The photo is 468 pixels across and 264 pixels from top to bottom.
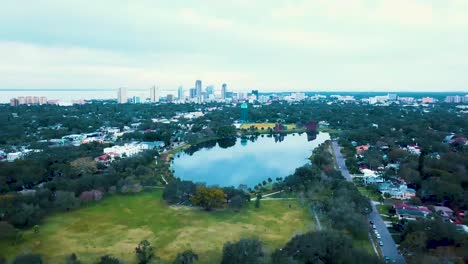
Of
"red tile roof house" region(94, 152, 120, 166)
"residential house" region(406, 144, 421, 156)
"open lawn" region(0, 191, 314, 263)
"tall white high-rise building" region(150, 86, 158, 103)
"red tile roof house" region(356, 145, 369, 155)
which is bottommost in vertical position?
"open lawn" region(0, 191, 314, 263)

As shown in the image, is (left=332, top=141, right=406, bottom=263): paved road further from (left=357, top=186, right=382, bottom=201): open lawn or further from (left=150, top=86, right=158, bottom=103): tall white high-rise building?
(left=150, top=86, right=158, bottom=103): tall white high-rise building

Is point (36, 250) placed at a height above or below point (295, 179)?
below

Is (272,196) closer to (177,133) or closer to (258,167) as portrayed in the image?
(258,167)

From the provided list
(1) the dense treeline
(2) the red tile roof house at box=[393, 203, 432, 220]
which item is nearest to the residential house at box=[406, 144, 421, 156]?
(2) the red tile roof house at box=[393, 203, 432, 220]

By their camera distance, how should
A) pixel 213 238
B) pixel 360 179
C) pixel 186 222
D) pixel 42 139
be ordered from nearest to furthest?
pixel 213 238 < pixel 186 222 < pixel 360 179 < pixel 42 139

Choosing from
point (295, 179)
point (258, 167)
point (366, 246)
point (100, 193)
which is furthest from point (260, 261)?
point (258, 167)

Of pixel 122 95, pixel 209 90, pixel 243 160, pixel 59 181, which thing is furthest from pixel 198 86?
pixel 59 181
